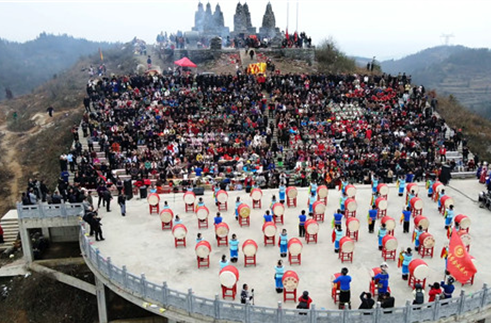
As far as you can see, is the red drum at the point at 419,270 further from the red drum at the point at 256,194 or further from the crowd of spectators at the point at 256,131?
the crowd of spectators at the point at 256,131

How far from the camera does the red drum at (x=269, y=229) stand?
18141mm

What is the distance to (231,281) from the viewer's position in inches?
572

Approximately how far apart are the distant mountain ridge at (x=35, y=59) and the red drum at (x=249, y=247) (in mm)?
103273

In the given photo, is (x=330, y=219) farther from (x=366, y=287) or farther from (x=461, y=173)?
(x=461, y=173)

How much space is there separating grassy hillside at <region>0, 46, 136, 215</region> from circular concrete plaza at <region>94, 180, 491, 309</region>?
13.3 m

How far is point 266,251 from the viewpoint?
18.3 m

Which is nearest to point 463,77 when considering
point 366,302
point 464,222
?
point 464,222

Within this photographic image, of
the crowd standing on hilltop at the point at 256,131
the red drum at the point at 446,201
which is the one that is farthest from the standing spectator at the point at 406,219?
the crowd standing on hilltop at the point at 256,131

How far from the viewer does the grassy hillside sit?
34000 mm

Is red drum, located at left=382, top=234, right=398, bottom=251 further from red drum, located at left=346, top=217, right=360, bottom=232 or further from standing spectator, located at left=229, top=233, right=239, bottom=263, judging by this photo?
standing spectator, located at left=229, top=233, right=239, bottom=263

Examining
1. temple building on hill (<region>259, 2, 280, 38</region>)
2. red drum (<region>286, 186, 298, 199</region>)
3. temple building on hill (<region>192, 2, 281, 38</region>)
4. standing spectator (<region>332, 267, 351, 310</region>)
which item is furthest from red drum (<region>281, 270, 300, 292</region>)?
temple building on hill (<region>259, 2, 280, 38</region>)

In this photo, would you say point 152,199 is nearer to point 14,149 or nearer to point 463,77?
point 14,149

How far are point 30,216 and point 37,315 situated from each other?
4585mm

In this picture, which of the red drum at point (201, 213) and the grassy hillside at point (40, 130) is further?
the grassy hillside at point (40, 130)
